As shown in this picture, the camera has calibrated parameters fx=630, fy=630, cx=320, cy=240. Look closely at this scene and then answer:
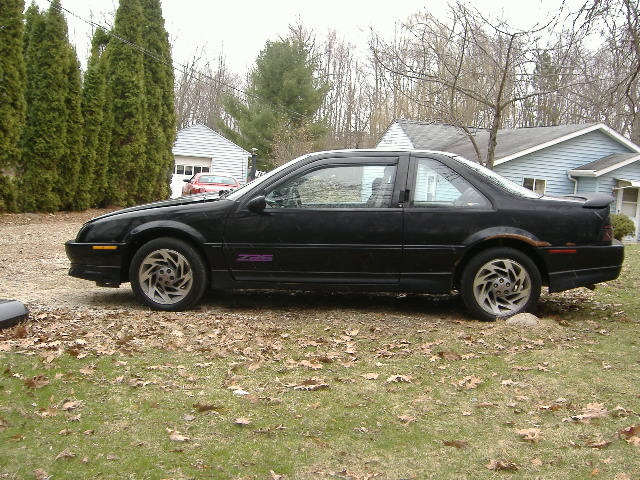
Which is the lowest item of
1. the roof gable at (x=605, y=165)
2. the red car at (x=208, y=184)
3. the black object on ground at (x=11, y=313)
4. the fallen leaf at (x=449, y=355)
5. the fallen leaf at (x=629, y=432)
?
the fallen leaf at (x=629, y=432)

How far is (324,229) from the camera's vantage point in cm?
586

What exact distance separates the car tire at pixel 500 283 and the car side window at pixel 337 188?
1064 mm

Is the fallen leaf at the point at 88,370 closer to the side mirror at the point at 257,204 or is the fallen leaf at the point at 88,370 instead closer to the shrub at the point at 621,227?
the side mirror at the point at 257,204

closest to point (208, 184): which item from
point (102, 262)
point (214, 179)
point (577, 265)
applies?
point (214, 179)

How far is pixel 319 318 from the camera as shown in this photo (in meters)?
5.86

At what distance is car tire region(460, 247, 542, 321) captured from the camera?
576 centimetres

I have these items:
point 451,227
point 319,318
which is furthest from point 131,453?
point 451,227

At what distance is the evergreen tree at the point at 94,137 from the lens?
1822cm

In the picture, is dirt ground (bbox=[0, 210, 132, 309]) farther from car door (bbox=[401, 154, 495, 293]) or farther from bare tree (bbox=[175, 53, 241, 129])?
bare tree (bbox=[175, 53, 241, 129])

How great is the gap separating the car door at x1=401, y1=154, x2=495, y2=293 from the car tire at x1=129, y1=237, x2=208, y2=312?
6.40 feet

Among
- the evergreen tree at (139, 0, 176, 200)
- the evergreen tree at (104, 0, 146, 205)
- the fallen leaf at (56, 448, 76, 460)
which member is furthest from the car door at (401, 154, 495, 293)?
the evergreen tree at (139, 0, 176, 200)

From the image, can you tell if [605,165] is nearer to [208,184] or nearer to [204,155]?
[208,184]

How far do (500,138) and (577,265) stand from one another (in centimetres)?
2141

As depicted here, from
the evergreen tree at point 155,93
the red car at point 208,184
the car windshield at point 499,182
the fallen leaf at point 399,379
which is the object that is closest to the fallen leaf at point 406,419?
the fallen leaf at point 399,379
